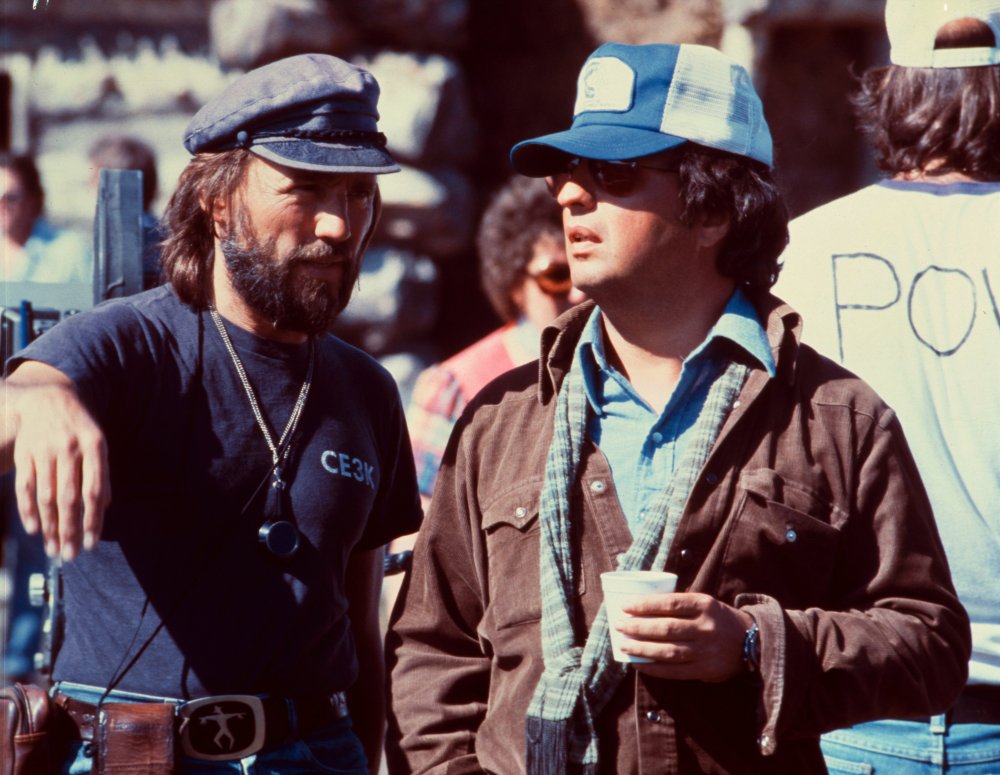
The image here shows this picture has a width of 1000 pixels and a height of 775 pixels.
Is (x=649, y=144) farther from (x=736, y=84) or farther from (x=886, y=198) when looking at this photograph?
(x=886, y=198)

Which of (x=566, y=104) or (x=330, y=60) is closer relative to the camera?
(x=330, y=60)

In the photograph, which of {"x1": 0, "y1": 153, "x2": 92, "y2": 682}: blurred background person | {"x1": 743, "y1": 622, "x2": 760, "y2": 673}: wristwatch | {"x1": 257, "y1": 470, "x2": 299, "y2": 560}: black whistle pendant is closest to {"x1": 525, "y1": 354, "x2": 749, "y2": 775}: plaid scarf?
{"x1": 743, "y1": 622, "x2": 760, "y2": 673}: wristwatch

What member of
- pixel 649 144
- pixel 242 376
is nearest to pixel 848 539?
pixel 649 144

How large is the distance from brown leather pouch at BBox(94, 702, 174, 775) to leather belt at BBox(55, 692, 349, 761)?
0.08 feet

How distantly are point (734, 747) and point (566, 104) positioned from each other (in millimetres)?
4472

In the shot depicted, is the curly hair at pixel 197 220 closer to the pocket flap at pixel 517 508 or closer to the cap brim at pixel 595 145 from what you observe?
the cap brim at pixel 595 145

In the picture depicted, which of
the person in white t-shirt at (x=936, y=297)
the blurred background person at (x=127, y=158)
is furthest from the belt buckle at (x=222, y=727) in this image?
the blurred background person at (x=127, y=158)

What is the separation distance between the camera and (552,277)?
182 inches

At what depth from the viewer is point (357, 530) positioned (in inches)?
115

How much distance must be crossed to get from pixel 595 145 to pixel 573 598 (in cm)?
78

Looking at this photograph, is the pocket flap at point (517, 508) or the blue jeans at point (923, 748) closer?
the pocket flap at point (517, 508)

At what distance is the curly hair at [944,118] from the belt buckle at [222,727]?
5.57 feet

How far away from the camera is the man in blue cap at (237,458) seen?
266 cm

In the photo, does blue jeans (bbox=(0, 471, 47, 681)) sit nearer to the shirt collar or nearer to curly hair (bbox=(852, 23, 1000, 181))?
the shirt collar
